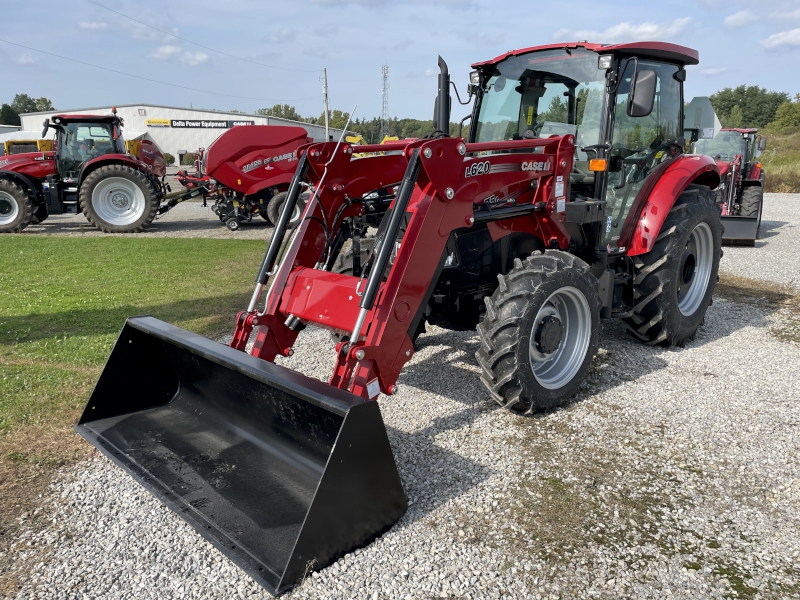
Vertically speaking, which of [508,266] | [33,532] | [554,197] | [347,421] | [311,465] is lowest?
[33,532]

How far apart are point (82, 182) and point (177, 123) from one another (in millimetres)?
41625

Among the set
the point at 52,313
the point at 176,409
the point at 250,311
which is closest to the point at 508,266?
the point at 250,311

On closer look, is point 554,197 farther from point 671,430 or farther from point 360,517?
point 360,517

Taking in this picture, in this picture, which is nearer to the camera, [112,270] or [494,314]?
[494,314]

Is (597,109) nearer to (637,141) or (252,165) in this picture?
(637,141)

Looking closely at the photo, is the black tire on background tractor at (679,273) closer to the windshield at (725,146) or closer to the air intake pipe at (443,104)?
the air intake pipe at (443,104)

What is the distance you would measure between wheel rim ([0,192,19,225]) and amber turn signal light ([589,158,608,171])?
13.5 m

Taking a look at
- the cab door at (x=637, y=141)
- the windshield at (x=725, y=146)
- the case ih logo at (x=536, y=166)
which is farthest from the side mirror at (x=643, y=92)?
the windshield at (x=725, y=146)

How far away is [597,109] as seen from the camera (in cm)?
479

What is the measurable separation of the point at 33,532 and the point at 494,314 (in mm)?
2647

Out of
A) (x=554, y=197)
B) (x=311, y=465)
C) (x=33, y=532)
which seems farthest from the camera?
(x=554, y=197)

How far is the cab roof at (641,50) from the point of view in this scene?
182 inches

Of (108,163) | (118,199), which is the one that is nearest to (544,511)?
(118,199)

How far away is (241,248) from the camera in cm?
1165
